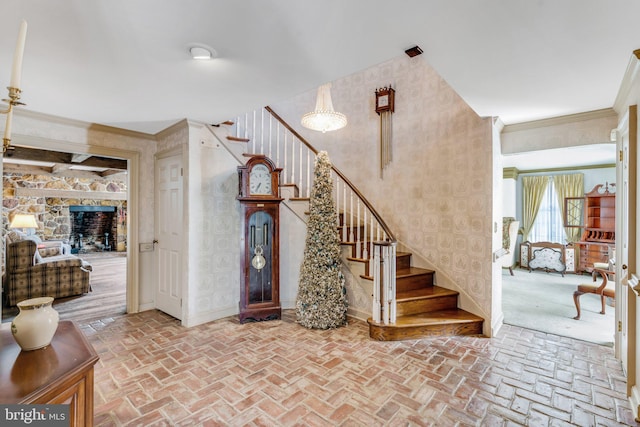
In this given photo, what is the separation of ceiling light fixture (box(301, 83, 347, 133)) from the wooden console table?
3244 millimetres

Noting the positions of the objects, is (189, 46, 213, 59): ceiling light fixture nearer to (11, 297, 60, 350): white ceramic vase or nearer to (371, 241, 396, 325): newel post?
(11, 297, 60, 350): white ceramic vase

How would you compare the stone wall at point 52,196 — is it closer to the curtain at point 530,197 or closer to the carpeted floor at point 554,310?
the carpeted floor at point 554,310

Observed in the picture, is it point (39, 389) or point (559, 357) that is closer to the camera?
point (39, 389)

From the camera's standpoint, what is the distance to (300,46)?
6.30 feet

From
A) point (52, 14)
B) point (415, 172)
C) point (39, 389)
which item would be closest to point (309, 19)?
point (52, 14)

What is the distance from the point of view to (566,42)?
1.85 metres

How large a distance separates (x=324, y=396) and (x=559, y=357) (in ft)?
7.98

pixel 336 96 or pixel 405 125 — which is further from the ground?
pixel 336 96

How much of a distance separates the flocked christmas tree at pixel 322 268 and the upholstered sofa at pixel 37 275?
4.03 metres

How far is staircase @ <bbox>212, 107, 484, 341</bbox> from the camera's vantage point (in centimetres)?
324

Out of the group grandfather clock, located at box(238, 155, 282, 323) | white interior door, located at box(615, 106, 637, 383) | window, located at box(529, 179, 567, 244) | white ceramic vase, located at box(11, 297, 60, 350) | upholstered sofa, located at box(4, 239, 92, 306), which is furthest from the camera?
window, located at box(529, 179, 567, 244)

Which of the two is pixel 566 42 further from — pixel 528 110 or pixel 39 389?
pixel 39 389

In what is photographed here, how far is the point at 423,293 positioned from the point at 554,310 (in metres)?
2.18
